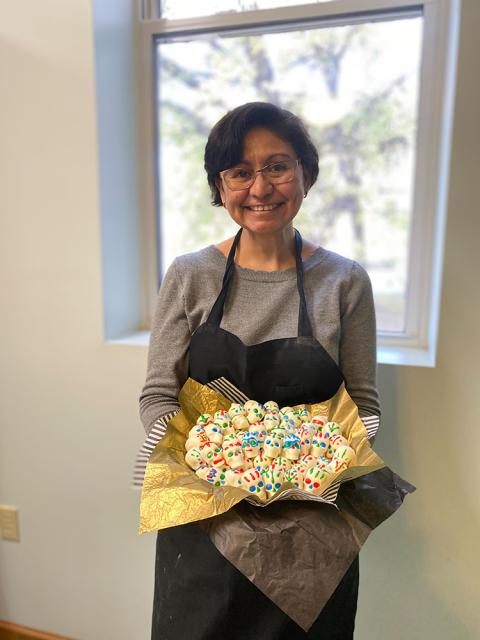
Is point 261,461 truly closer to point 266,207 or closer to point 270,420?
point 270,420

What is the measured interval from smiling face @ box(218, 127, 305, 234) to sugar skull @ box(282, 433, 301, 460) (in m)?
0.41

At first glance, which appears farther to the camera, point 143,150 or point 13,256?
point 143,150

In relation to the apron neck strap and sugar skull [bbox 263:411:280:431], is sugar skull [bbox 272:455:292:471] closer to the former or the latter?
sugar skull [bbox 263:411:280:431]

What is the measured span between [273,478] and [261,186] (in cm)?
53

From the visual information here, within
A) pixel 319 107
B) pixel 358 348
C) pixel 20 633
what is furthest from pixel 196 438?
pixel 20 633

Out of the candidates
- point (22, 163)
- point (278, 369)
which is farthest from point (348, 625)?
point (22, 163)

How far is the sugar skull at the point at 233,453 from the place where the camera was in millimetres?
777

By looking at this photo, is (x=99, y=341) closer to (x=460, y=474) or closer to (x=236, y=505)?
(x=236, y=505)

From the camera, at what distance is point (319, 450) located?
0.80 m

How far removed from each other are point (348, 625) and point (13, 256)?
4.05ft

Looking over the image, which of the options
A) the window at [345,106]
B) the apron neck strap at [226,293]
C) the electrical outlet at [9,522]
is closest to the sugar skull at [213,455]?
the apron neck strap at [226,293]

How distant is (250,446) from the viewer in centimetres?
80

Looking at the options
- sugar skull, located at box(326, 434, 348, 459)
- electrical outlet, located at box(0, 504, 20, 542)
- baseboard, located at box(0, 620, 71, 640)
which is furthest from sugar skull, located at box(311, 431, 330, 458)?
baseboard, located at box(0, 620, 71, 640)

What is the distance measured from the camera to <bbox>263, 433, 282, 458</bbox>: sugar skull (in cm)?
78
